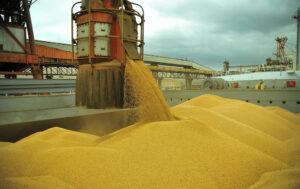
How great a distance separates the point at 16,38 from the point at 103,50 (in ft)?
27.4

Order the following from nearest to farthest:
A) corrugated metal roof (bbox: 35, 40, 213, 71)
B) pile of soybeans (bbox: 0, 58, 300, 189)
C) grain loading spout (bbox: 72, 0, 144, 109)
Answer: pile of soybeans (bbox: 0, 58, 300, 189) < grain loading spout (bbox: 72, 0, 144, 109) < corrugated metal roof (bbox: 35, 40, 213, 71)

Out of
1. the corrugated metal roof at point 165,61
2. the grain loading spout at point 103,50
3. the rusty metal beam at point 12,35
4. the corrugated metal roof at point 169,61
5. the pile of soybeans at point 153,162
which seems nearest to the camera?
the pile of soybeans at point 153,162

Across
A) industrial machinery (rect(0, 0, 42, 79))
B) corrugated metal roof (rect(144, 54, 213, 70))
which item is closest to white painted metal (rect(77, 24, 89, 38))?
industrial machinery (rect(0, 0, 42, 79))

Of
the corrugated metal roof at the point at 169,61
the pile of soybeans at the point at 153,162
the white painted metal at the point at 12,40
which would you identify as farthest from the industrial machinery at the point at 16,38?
the corrugated metal roof at the point at 169,61

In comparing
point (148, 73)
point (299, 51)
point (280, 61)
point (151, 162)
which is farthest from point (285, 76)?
point (151, 162)

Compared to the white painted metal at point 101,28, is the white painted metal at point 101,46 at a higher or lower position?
lower

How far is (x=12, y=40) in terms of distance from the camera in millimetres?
8695

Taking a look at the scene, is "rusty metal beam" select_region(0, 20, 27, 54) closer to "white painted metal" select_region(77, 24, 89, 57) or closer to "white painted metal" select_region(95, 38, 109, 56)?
"white painted metal" select_region(77, 24, 89, 57)

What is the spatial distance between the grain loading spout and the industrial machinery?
24.1ft

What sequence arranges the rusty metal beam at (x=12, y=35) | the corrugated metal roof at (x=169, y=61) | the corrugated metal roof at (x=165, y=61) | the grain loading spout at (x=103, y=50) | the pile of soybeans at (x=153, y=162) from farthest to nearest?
the corrugated metal roof at (x=169, y=61) < the corrugated metal roof at (x=165, y=61) < the rusty metal beam at (x=12, y=35) < the grain loading spout at (x=103, y=50) < the pile of soybeans at (x=153, y=162)

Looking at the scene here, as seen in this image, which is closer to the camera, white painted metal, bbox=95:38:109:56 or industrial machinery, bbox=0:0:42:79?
white painted metal, bbox=95:38:109:56

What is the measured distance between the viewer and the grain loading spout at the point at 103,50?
2.95 meters

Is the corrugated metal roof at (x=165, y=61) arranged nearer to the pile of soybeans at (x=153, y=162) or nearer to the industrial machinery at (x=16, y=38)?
the industrial machinery at (x=16, y=38)

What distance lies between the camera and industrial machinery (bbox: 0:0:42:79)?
28.0ft
